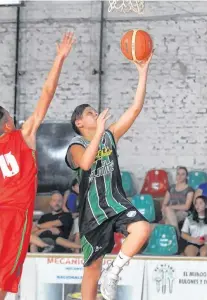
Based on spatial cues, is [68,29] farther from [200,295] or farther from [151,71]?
[200,295]

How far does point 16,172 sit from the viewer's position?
741 cm

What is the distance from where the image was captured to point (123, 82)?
16.3 meters

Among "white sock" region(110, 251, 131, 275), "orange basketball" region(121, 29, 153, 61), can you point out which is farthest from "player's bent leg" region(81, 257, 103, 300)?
"orange basketball" region(121, 29, 153, 61)

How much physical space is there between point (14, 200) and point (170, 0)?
8544 millimetres

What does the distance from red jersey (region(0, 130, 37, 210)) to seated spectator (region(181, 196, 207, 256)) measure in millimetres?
6105

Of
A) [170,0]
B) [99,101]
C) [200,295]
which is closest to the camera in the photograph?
[200,295]

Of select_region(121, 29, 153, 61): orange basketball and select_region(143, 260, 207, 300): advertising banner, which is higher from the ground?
select_region(121, 29, 153, 61): orange basketball

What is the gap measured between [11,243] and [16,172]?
1.98 feet

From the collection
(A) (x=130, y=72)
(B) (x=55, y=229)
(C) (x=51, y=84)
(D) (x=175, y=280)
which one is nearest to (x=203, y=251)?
(B) (x=55, y=229)

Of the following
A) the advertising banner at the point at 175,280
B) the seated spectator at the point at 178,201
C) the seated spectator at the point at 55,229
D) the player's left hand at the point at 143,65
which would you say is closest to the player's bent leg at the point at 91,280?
the player's left hand at the point at 143,65

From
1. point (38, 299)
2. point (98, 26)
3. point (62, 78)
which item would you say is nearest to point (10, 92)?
point (62, 78)

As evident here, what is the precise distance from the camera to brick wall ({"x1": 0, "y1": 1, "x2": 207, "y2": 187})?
15.9m

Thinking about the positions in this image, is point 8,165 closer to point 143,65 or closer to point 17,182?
point 17,182

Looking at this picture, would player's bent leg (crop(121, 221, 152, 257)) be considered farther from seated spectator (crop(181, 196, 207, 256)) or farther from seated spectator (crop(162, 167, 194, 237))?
seated spectator (crop(162, 167, 194, 237))
